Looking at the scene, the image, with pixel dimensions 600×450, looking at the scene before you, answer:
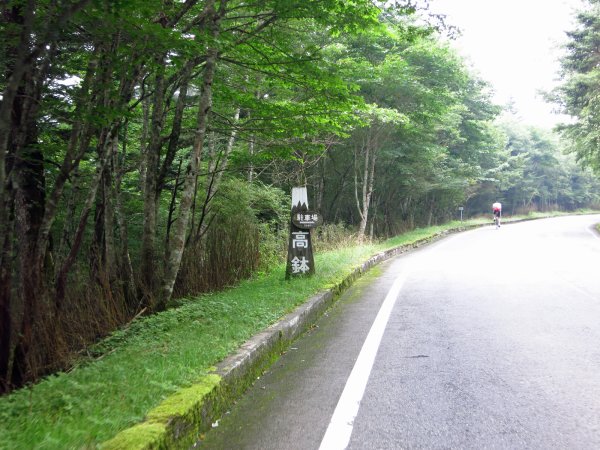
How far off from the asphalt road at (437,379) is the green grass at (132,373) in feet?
1.79

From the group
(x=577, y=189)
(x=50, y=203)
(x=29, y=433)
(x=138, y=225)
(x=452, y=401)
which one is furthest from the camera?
(x=577, y=189)

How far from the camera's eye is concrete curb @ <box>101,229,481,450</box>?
2.93 metres

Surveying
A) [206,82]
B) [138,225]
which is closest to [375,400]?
[206,82]

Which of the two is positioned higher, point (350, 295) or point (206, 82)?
point (206, 82)

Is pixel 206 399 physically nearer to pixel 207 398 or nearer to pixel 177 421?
pixel 207 398

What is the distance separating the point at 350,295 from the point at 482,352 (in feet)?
14.1

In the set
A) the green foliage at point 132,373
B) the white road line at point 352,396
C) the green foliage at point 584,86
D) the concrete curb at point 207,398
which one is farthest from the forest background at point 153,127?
the green foliage at point 584,86

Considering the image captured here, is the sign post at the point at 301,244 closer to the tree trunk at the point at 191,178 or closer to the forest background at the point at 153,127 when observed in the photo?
the forest background at the point at 153,127

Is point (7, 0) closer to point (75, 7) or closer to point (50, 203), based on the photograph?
point (50, 203)

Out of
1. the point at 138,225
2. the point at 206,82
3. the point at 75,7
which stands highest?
the point at 206,82

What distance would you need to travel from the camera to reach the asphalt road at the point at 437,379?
337 centimetres

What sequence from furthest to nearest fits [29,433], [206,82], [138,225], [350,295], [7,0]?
[138,225], [350,295], [206,82], [7,0], [29,433]

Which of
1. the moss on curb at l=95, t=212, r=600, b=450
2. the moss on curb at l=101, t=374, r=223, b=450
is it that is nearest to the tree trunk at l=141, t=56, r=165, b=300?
the moss on curb at l=95, t=212, r=600, b=450

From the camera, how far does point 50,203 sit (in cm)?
549
